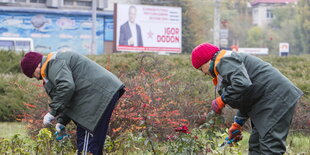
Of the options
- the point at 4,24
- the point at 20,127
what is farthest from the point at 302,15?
the point at 20,127

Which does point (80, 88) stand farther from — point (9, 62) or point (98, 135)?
point (9, 62)

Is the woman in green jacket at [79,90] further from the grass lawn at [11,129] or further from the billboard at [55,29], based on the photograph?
the billboard at [55,29]

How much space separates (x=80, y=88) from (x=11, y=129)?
18.2 feet

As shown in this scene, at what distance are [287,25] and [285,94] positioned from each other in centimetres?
8707

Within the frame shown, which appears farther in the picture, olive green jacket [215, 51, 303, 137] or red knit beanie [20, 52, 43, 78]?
red knit beanie [20, 52, 43, 78]

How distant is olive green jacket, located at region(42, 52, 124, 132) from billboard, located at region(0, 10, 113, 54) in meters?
39.7

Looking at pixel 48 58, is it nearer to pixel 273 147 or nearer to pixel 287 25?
pixel 273 147

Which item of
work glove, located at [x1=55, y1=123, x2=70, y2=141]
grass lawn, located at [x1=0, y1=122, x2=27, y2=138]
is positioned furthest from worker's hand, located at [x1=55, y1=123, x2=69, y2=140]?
grass lawn, located at [x1=0, y1=122, x2=27, y2=138]

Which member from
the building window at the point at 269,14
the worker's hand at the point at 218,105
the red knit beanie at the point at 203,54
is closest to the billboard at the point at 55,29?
the red knit beanie at the point at 203,54

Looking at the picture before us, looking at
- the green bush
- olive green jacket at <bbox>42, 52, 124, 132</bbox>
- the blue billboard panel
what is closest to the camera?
olive green jacket at <bbox>42, 52, 124, 132</bbox>

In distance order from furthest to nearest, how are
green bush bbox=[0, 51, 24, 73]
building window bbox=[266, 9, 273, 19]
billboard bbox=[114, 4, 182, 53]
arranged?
1. building window bbox=[266, 9, 273, 19]
2. billboard bbox=[114, 4, 182, 53]
3. green bush bbox=[0, 51, 24, 73]

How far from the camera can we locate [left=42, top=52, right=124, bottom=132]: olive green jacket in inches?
205

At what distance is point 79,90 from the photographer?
534 centimetres

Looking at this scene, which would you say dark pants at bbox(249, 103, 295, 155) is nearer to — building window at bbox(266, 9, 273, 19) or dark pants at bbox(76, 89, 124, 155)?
dark pants at bbox(76, 89, 124, 155)
